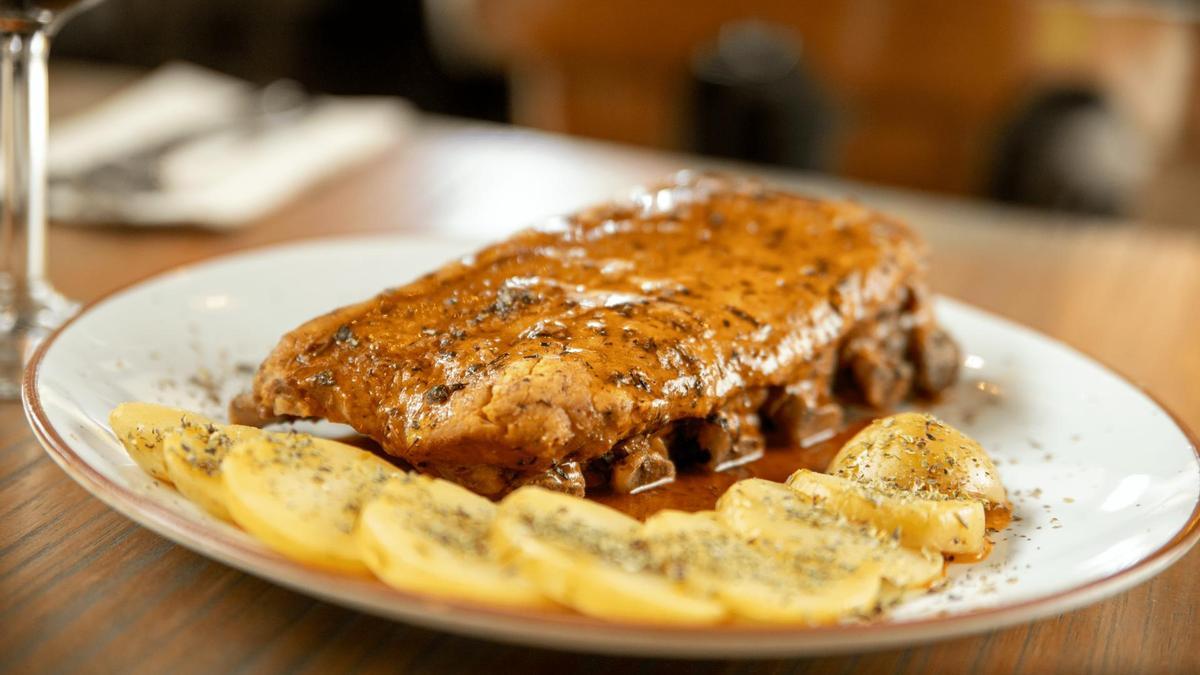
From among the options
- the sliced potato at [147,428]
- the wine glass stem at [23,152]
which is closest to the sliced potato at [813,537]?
the sliced potato at [147,428]

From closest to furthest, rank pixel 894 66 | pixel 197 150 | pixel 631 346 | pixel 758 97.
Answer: pixel 631 346
pixel 197 150
pixel 894 66
pixel 758 97

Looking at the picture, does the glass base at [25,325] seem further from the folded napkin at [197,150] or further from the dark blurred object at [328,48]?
the dark blurred object at [328,48]

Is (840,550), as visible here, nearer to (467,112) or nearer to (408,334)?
(408,334)

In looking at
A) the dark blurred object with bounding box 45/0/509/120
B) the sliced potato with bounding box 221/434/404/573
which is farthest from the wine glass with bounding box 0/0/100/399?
the dark blurred object with bounding box 45/0/509/120

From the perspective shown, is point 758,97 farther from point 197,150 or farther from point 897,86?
point 197,150

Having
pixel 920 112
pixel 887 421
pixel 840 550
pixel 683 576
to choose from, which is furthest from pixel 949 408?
pixel 920 112

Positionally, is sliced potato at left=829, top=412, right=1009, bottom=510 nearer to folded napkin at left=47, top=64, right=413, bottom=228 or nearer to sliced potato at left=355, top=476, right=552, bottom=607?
sliced potato at left=355, top=476, right=552, bottom=607

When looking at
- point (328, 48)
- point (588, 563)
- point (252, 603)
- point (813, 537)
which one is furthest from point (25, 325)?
point (328, 48)
